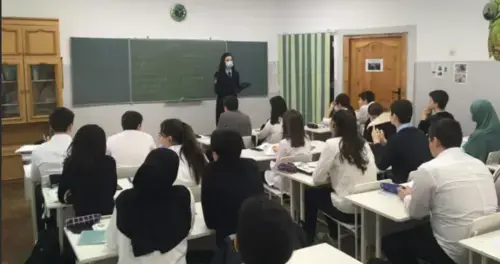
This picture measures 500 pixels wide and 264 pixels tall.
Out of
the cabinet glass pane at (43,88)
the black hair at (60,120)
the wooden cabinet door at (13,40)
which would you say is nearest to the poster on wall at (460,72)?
the black hair at (60,120)

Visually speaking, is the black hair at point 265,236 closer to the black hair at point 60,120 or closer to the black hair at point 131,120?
the black hair at point 60,120

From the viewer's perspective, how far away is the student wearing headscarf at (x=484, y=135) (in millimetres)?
4449

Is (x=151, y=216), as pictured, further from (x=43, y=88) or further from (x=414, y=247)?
(x=43, y=88)

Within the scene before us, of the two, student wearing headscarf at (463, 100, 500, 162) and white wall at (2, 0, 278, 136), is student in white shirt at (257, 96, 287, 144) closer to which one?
student wearing headscarf at (463, 100, 500, 162)

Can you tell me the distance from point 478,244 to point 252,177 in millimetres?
1287

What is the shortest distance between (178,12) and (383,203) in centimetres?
587

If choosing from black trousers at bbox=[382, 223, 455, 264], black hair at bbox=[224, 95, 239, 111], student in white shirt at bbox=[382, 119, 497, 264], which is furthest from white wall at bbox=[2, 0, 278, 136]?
student in white shirt at bbox=[382, 119, 497, 264]

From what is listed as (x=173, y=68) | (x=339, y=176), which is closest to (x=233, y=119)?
(x=339, y=176)

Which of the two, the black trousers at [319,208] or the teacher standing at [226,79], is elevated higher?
the teacher standing at [226,79]

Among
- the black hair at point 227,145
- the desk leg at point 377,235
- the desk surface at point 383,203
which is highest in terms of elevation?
the black hair at point 227,145

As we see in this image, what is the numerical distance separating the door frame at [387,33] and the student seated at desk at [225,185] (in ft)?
16.1

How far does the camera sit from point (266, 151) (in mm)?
5137

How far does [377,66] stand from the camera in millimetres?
7750

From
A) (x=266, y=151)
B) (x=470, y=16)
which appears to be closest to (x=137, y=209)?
(x=266, y=151)
